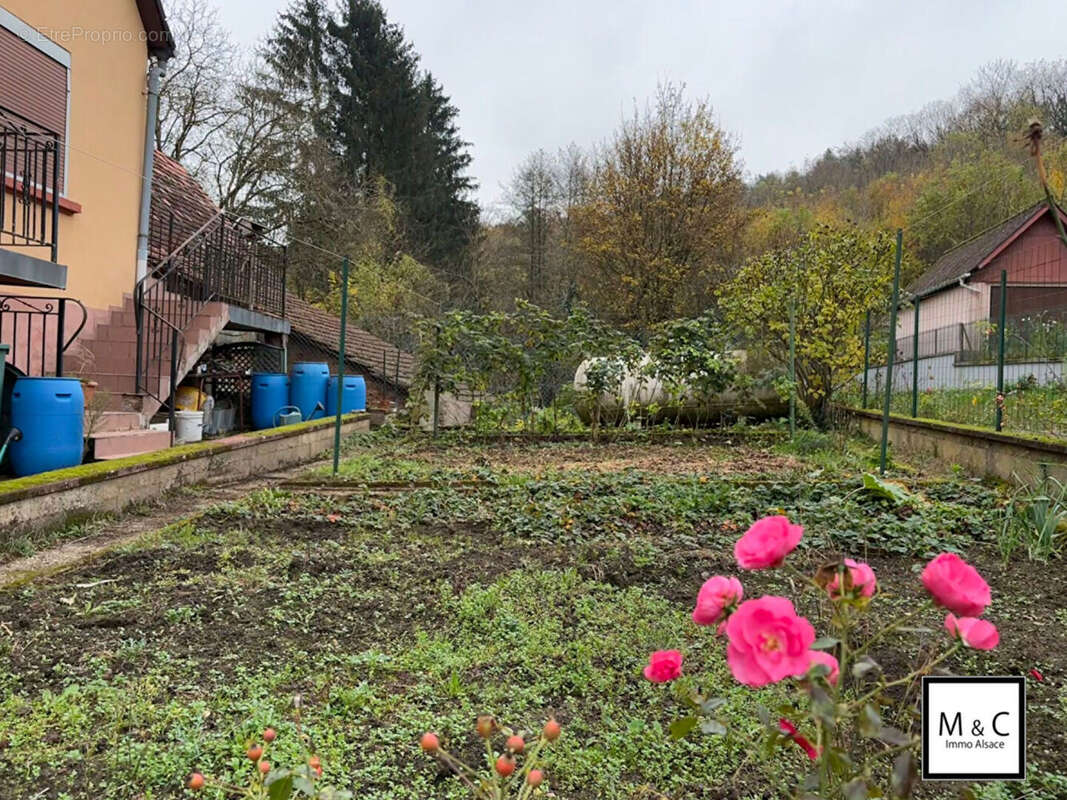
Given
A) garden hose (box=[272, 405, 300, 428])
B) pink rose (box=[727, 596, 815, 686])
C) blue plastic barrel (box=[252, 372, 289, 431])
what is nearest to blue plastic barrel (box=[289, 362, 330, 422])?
garden hose (box=[272, 405, 300, 428])

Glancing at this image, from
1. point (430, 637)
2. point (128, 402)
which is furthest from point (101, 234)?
point (430, 637)

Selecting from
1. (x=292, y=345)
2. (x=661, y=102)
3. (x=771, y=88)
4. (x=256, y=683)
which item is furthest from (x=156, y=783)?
(x=661, y=102)

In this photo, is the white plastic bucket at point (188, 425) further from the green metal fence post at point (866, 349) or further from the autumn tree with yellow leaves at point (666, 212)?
the autumn tree with yellow leaves at point (666, 212)

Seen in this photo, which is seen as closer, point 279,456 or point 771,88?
point 279,456

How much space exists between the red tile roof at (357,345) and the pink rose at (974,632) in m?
12.2

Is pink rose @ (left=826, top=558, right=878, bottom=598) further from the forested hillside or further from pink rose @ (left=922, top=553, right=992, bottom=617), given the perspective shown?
the forested hillside

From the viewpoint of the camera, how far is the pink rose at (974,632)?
2.53 feet

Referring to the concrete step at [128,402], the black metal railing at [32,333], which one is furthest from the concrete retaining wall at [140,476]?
the black metal railing at [32,333]

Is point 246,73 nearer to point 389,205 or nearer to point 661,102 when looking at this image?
point 389,205

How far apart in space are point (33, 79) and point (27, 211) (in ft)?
6.66

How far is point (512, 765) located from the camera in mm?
958

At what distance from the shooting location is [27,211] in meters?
5.15

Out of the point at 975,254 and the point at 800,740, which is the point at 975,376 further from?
the point at 975,254

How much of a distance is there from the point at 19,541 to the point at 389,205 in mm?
16870
